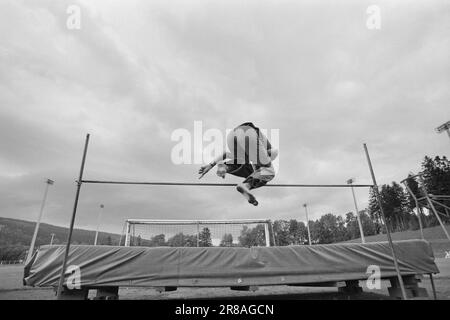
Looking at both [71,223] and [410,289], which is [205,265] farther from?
Answer: [410,289]

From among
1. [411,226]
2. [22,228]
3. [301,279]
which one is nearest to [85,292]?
[301,279]

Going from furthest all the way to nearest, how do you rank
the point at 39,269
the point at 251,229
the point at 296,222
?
1. the point at 296,222
2. the point at 251,229
3. the point at 39,269

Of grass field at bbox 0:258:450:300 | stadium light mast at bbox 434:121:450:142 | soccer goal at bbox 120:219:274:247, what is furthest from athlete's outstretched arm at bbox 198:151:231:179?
stadium light mast at bbox 434:121:450:142

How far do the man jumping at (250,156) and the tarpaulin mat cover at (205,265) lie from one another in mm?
1155

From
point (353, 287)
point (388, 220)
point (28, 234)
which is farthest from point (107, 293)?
point (28, 234)

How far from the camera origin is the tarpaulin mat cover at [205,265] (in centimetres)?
427

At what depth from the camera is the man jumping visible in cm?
504

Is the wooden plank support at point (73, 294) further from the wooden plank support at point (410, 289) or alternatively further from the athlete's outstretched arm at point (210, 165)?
the wooden plank support at point (410, 289)

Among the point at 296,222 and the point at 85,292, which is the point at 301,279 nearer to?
the point at 85,292

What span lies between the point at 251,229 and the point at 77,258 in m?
5.53

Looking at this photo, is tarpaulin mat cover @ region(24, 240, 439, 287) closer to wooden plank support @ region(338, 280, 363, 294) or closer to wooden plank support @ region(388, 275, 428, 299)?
wooden plank support @ region(388, 275, 428, 299)

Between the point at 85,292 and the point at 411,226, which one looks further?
the point at 411,226

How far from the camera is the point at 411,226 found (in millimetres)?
60594

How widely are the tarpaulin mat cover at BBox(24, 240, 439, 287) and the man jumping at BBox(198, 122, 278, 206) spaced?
1155 mm
